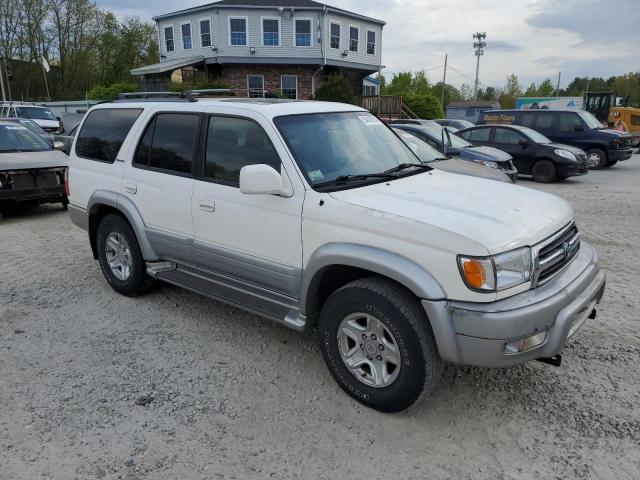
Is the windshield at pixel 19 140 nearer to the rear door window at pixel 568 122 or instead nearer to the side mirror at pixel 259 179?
the side mirror at pixel 259 179

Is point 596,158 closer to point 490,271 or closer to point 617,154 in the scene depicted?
point 617,154

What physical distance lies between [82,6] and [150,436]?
51.5 m

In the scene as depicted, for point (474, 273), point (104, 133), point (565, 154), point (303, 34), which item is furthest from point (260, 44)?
point (474, 273)

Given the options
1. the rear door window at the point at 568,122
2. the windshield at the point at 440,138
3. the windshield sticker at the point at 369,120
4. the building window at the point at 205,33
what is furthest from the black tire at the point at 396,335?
the building window at the point at 205,33

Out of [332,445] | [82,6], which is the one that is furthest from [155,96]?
[82,6]

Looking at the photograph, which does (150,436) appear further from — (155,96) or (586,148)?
(586,148)

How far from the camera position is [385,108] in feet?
108

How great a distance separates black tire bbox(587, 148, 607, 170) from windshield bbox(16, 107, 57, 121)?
22616 millimetres

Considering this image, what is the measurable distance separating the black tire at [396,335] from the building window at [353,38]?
32915 mm

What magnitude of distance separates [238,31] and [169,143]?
95.8 feet

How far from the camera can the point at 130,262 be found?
4.93 meters

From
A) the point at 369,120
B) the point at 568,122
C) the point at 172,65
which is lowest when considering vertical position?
the point at 568,122

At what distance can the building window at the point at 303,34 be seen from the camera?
1230 inches

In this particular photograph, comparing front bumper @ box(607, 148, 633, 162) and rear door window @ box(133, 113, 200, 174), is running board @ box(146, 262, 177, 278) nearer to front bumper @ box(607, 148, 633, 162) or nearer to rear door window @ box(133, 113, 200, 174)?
rear door window @ box(133, 113, 200, 174)
